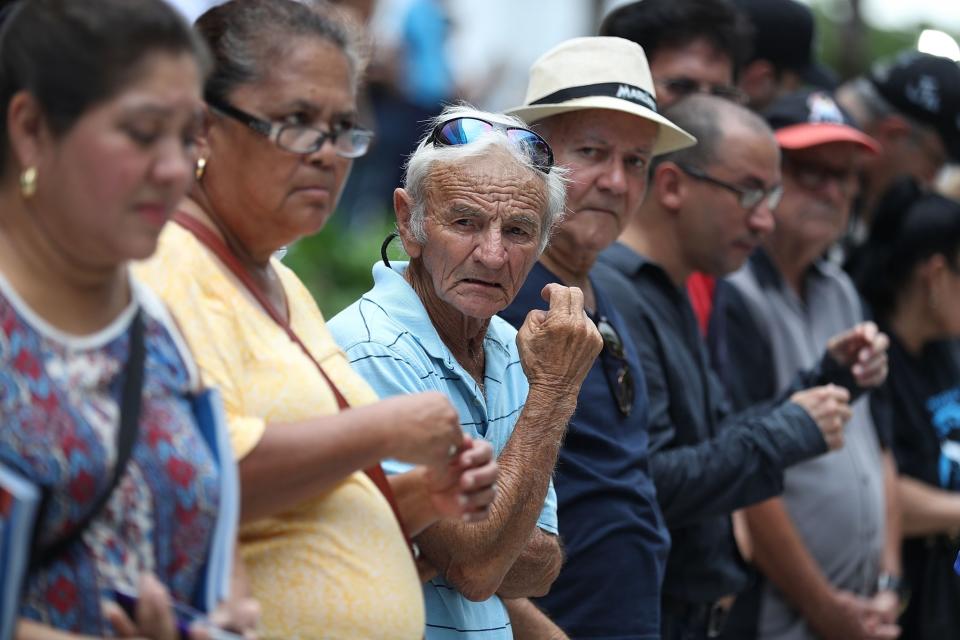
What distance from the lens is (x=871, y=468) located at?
533cm

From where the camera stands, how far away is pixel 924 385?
6090mm

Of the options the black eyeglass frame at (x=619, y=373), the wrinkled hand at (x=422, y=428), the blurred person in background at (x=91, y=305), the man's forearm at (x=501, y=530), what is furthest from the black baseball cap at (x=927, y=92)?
the blurred person in background at (x=91, y=305)

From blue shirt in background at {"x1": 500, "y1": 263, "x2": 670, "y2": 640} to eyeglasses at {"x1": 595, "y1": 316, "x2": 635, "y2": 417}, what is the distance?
0.05ft

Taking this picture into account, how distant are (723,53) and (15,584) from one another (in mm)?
4061

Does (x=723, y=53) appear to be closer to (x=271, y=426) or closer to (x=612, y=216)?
(x=612, y=216)

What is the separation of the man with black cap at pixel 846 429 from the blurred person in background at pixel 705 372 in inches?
11.6

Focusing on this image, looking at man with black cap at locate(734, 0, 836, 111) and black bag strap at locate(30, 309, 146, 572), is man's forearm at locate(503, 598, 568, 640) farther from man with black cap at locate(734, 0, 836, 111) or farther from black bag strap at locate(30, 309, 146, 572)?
man with black cap at locate(734, 0, 836, 111)

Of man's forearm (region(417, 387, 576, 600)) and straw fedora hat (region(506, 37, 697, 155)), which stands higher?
straw fedora hat (region(506, 37, 697, 155))

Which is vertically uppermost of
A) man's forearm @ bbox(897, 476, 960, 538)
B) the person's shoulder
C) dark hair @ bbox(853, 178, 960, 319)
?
the person's shoulder

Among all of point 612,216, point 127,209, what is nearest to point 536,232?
point 612,216

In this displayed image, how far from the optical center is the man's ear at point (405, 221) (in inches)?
132

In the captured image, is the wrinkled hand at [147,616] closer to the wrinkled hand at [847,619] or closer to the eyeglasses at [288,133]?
the eyeglasses at [288,133]

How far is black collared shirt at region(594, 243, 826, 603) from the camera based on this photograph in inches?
163

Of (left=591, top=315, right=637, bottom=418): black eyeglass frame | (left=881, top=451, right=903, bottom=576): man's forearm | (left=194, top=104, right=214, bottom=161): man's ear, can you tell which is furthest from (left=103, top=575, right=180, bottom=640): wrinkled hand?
(left=881, top=451, right=903, bottom=576): man's forearm
